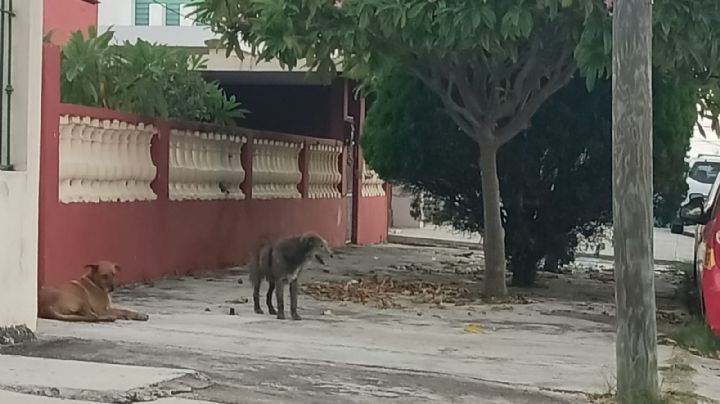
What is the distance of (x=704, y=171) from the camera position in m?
35.4

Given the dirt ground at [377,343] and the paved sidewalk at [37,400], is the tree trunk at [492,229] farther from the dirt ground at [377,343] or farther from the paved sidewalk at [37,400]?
the paved sidewalk at [37,400]

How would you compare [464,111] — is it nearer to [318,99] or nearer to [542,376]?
[542,376]

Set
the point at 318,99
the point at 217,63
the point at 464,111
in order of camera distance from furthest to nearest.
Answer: the point at 318,99
the point at 217,63
the point at 464,111

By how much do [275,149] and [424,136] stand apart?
366 cm

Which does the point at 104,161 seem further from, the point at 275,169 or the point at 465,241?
the point at 465,241

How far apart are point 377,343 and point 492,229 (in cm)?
441

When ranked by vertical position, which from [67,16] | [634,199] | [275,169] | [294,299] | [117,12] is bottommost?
[294,299]

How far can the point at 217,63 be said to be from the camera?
19703 millimetres

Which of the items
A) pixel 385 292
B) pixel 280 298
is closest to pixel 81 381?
pixel 280 298

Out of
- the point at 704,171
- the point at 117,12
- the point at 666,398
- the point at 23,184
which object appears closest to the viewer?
the point at 666,398

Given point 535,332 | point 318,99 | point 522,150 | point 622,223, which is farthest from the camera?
point 318,99

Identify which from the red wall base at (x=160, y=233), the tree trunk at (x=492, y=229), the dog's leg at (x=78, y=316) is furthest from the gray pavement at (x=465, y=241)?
the dog's leg at (x=78, y=316)

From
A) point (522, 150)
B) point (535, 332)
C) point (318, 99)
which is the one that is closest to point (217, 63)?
point (318, 99)

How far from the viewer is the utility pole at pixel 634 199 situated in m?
6.96
